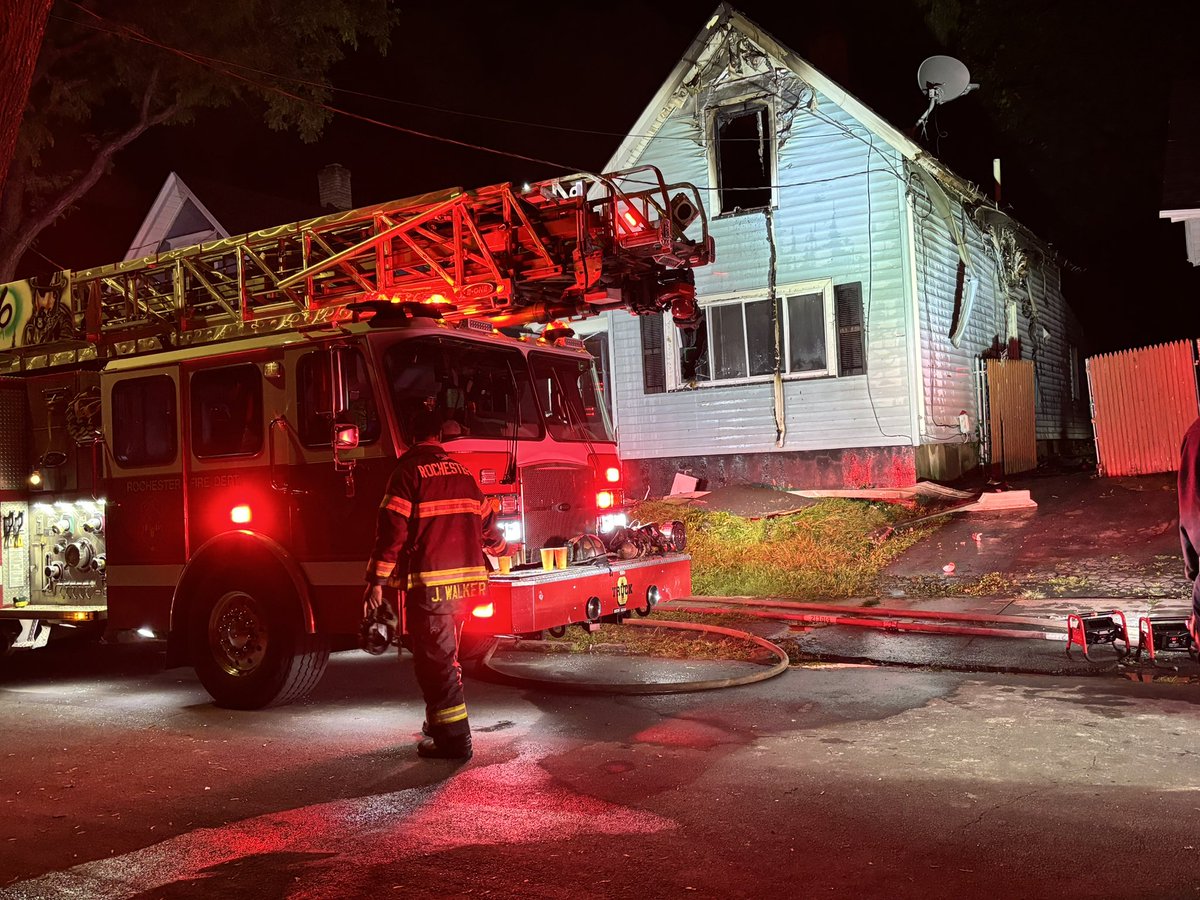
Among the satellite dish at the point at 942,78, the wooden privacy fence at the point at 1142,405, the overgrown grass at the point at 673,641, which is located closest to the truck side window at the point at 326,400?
the overgrown grass at the point at 673,641

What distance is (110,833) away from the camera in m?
4.66

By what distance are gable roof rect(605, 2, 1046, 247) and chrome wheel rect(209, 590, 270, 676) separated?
437 inches

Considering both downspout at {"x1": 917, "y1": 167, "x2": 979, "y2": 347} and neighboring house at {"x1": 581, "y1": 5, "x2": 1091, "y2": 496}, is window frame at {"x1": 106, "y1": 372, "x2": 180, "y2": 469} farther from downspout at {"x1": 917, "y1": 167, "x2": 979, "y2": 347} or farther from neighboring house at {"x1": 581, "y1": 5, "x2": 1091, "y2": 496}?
downspout at {"x1": 917, "y1": 167, "x2": 979, "y2": 347}

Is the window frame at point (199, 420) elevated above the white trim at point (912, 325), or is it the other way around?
the white trim at point (912, 325)

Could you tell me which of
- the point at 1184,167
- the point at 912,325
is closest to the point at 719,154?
the point at 912,325

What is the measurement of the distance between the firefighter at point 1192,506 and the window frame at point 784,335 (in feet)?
36.9

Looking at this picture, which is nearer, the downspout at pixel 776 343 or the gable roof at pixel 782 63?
the gable roof at pixel 782 63

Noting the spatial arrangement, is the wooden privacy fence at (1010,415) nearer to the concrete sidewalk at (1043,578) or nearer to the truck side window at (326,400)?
the concrete sidewalk at (1043,578)

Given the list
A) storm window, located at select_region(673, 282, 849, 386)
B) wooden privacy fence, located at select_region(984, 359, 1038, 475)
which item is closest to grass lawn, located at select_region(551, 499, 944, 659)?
storm window, located at select_region(673, 282, 849, 386)

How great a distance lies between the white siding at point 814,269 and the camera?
14.8m

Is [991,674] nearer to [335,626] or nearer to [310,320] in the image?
[335,626]

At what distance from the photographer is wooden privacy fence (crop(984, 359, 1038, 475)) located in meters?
17.4

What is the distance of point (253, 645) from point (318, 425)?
5.21ft

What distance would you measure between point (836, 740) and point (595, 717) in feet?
5.05
